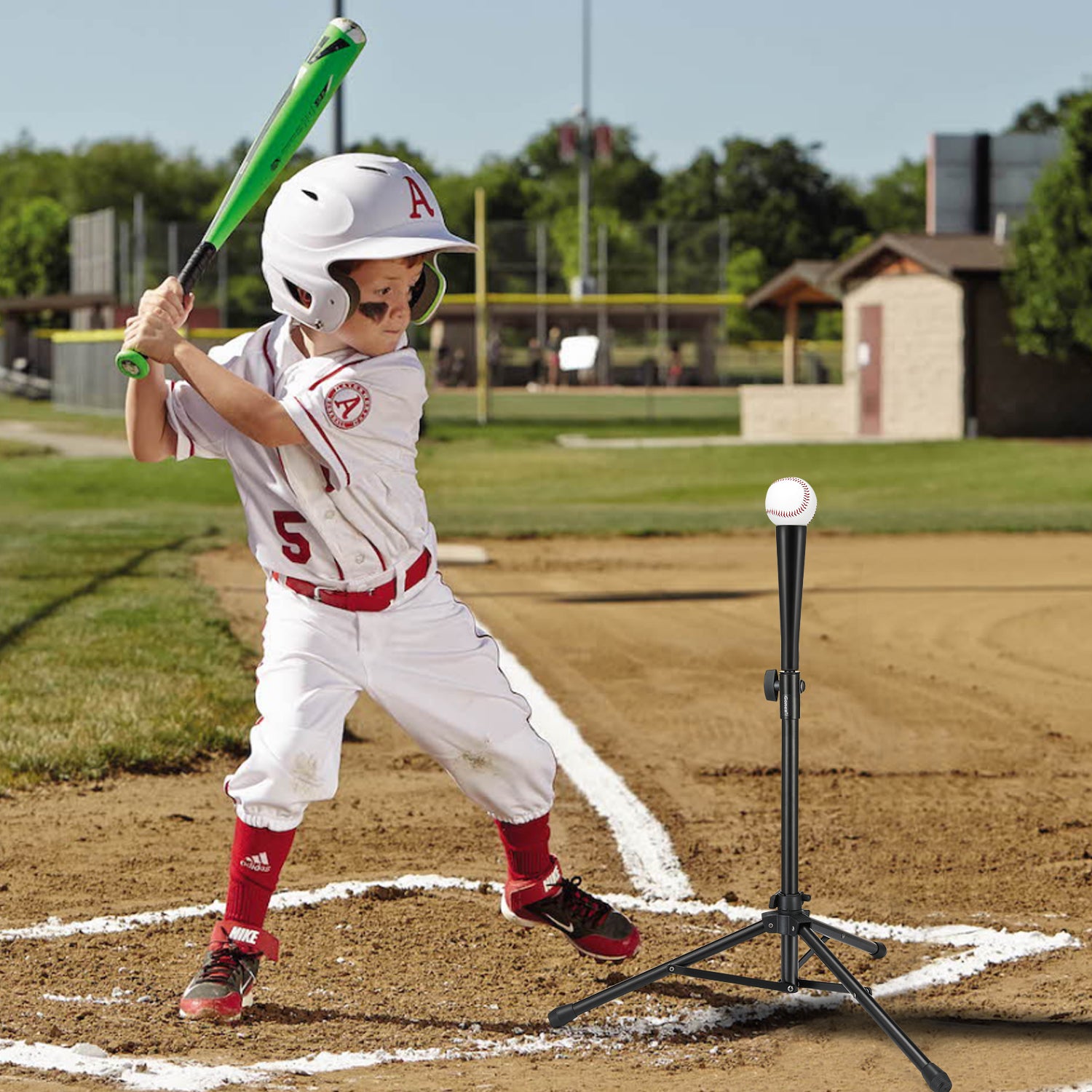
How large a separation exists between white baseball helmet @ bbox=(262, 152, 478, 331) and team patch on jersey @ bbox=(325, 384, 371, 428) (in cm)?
17

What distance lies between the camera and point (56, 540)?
13.6m

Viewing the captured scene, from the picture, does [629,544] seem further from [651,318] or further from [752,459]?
[651,318]

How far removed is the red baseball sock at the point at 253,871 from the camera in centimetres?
377

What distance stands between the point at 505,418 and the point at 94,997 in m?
33.8

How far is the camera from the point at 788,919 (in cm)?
363

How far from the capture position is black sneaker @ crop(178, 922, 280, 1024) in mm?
3582

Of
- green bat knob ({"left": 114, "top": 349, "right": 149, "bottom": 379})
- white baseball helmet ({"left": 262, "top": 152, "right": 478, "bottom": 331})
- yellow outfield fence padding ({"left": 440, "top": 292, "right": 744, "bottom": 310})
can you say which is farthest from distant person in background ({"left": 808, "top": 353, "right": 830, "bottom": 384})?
green bat knob ({"left": 114, "top": 349, "right": 149, "bottom": 379})

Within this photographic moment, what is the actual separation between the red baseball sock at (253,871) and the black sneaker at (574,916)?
0.68m

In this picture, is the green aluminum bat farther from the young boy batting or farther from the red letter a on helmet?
the red letter a on helmet

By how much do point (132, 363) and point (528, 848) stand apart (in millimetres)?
1544

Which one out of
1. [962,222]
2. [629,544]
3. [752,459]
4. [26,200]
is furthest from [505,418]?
[26,200]

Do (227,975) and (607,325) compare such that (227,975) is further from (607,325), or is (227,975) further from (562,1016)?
(607,325)

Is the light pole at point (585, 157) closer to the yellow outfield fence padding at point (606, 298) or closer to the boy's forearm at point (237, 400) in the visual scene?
the yellow outfield fence padding at point (606, 298)

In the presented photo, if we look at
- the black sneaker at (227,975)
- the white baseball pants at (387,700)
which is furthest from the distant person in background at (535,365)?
the black sneaker at (227,975)
